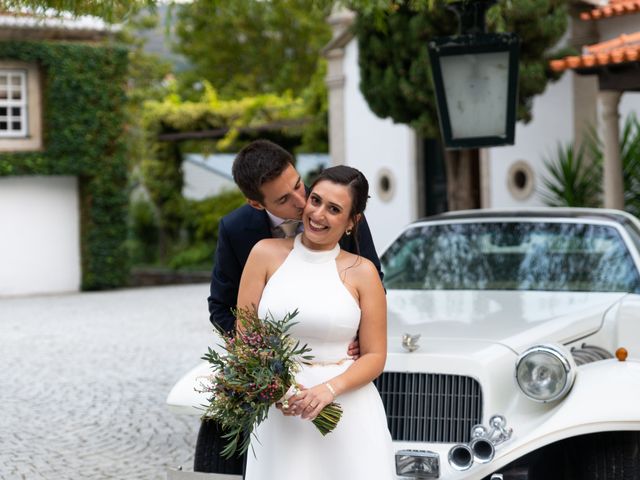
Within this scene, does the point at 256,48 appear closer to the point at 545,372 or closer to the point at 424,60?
the point at 424,60

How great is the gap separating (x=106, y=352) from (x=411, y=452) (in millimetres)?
9231

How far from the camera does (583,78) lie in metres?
18.6

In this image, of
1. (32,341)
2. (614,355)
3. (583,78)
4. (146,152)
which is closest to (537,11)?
(583,78)

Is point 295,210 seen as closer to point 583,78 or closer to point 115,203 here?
point 583,78

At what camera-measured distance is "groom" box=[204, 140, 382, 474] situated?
3807mm

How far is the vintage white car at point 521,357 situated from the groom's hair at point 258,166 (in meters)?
1.44

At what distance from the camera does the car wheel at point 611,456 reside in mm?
4621

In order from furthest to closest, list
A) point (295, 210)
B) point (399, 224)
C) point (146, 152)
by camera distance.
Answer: point (146, 152), point (399, 224), point (295, 210)

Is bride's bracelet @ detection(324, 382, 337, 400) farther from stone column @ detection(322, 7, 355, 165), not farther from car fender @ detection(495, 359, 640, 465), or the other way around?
stone column @ detection(322, 7, 355, 165)

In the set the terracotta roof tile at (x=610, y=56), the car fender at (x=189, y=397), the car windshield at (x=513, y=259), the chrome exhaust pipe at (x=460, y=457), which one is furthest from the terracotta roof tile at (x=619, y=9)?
the chrome exhaust pipe at (x=460, y=457)

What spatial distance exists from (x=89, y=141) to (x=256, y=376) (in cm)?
2341

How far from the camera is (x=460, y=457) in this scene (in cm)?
467

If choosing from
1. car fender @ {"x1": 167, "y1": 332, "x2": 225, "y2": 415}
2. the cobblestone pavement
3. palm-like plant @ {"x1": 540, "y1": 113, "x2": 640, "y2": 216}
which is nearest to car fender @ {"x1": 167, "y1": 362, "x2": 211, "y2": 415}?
car fender @ {"x1": 167, "y1": 332, "x2": 225, "y2": 415}

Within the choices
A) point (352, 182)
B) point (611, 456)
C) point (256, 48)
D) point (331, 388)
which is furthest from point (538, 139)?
point (256, 48)
